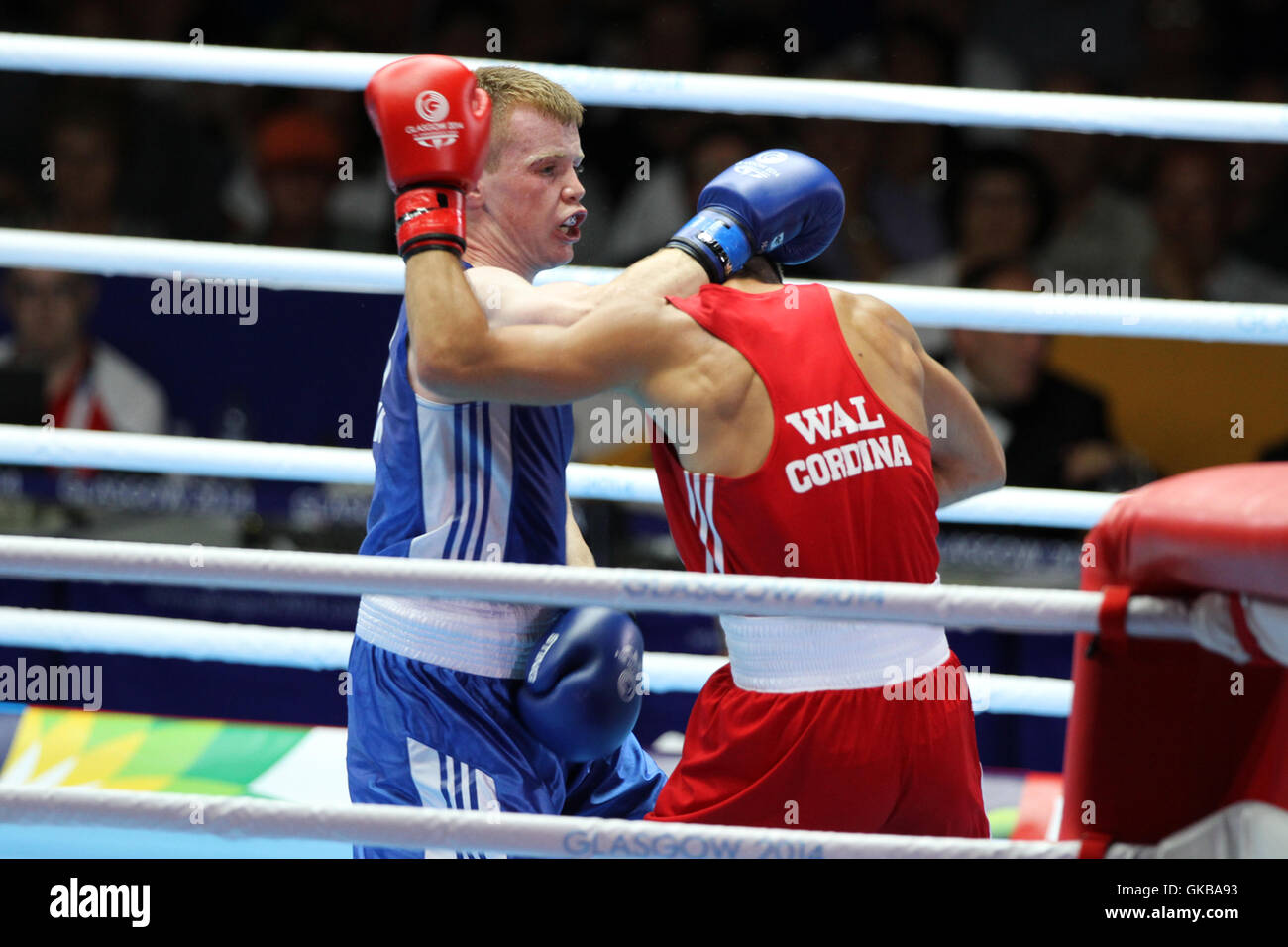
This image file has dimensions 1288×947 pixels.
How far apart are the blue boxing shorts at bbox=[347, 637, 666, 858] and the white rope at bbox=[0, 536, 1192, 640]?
47 cm

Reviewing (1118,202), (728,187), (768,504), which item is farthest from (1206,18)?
(768,504)

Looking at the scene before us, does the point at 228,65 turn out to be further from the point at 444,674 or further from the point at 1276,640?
the point at 1276,640

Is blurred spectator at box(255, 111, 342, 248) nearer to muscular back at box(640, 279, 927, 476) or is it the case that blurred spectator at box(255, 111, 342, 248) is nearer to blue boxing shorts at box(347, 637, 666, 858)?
blue boxing shorts at box(347, 637, 666, 858)

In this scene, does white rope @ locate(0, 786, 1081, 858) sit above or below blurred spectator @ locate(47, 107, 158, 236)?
below

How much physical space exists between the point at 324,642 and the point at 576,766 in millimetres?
728

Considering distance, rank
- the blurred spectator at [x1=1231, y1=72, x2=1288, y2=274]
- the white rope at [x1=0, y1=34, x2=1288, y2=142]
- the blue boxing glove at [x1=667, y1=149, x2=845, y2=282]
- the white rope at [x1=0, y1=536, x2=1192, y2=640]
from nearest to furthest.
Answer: the white rope at [x1=0, y1=536, x2=1192, y2=640]
the blue boxing glove at [x1=667, y1=149, x2=845, y2=282]
the white rope at [x1=0, y1=34, x2=1288, y2=142]
the blurred spectator at [x1=1231, y1=72, x2=1288, y2=274]

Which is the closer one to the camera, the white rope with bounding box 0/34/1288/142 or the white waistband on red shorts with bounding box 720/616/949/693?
the white waistband on red shorts with bounding box 720/616/949/693

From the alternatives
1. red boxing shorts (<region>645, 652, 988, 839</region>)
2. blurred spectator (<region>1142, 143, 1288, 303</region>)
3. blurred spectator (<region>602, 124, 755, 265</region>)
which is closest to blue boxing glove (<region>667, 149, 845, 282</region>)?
red boxing shorts (<region>645, 652, 988, 839</region>)

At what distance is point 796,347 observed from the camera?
2.02 m

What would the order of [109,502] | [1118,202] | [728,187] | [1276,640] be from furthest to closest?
[1118,202]
[109,502]
[728,187]
[1276,640]

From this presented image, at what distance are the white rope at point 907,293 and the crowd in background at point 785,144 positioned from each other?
1.13m

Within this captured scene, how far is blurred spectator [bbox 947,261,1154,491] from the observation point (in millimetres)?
3602

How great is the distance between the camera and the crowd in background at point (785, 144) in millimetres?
4160

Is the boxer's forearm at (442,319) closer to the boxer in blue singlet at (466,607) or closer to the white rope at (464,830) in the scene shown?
the boxer in blue singlet at (466,607)
